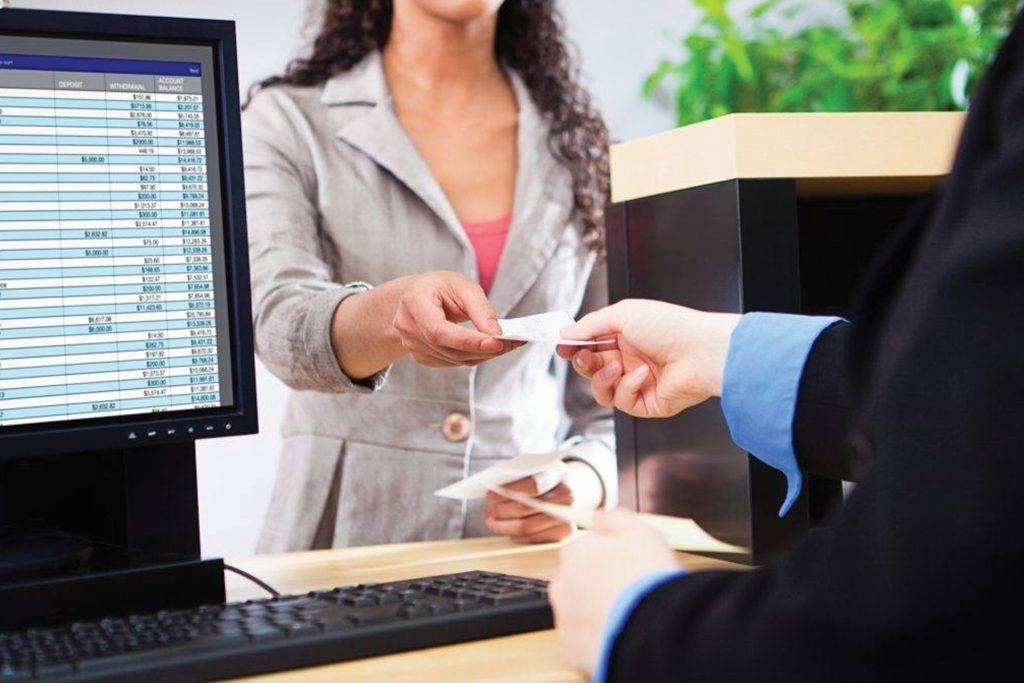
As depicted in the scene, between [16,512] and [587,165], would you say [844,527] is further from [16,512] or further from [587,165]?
[587,165]

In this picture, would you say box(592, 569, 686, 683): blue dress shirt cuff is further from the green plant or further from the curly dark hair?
the green plant

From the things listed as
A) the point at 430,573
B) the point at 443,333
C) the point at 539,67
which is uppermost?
the point at 539,67

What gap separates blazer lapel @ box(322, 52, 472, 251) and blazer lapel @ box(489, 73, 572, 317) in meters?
0.07

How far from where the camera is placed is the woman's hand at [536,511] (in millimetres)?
1163

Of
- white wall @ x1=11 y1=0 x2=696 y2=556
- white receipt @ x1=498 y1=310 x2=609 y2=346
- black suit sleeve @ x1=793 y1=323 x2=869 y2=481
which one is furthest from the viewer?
white wall @ x1=11 y1=0 x2=696 y2=556

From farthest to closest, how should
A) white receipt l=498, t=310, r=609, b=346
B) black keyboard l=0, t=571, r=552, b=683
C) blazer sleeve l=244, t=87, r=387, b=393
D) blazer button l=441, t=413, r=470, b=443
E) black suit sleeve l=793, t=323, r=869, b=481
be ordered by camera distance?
blazer button l=441, t=413, r=470, b=443 → blazer sleeve l=244, t=87, r=387, b=393 → white receipt l=498, t=310, r=609, b=346 → black suit sleeve l=793, t=323, r=869, b=481 → black keyboard l=0, t=571, r=552, b=683

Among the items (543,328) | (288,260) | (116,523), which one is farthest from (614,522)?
(288,260)

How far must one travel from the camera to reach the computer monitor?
2.86ft

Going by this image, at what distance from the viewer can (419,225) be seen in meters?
1.66

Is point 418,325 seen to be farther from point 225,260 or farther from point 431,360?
point 225,260

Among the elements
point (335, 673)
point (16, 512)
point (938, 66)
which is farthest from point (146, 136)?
point (938, 66)

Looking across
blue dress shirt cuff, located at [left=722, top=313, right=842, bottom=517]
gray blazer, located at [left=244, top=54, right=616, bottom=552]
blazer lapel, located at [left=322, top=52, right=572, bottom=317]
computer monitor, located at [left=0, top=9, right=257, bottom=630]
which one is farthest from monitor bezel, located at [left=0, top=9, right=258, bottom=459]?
blazer lapel, located at [left=322, top=52, right=572, bottom=317]

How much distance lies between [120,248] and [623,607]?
0.56m

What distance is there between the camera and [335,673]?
2.30 feet
